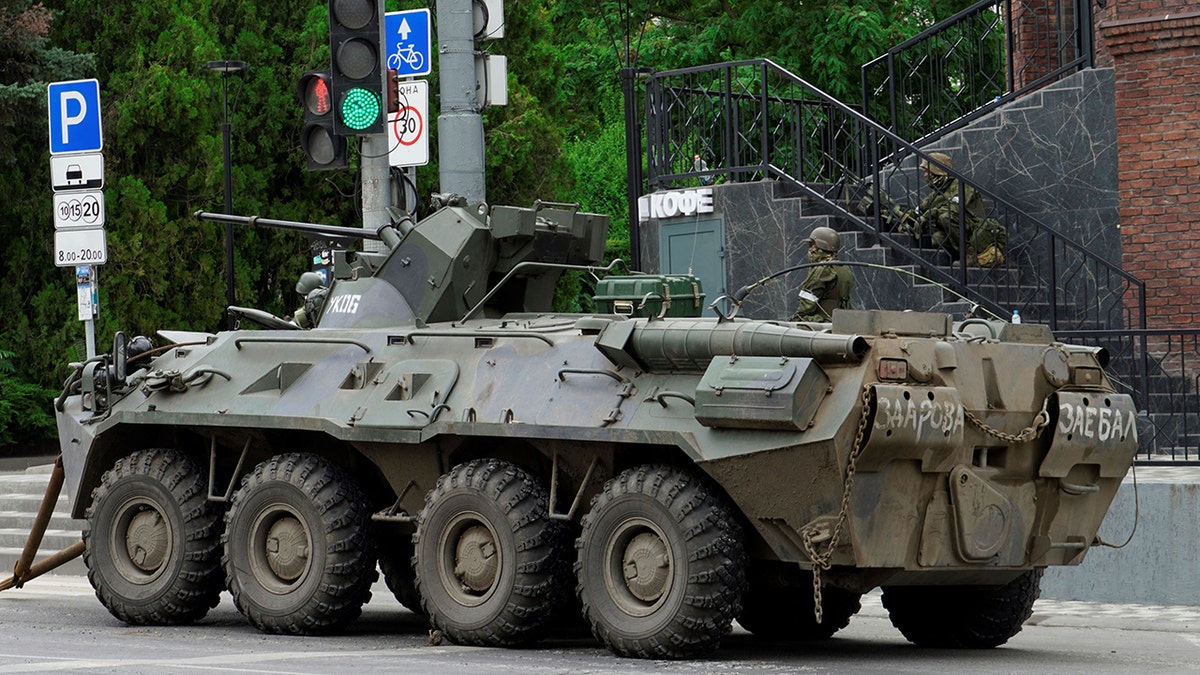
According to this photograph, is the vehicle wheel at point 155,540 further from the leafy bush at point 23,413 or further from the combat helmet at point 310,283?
the leafy bush at point 23,413

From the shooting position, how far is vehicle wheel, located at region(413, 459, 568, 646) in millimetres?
11633

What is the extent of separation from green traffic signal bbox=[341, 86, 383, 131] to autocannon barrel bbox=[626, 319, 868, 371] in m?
4.00

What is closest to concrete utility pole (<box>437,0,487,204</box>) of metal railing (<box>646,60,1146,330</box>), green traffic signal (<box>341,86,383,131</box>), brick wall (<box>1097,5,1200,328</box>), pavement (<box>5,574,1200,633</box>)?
green traffic signal (<box>341,86,383,131</box>)

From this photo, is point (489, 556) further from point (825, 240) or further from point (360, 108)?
point (360, 108)

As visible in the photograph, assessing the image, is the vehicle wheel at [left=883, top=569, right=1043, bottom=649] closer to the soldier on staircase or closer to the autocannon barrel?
the autocannon barrel

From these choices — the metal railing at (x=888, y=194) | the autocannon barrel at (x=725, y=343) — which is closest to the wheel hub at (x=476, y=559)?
the autocannon barrel at (x=725, y=343)

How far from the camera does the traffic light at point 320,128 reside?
48.1ft

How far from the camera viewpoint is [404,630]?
1343 centimetres

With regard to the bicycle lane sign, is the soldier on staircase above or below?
below

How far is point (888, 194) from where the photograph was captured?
19891 mm

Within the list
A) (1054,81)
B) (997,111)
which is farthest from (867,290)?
(1054,81)

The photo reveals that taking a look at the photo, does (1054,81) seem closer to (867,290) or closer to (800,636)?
(867,290)

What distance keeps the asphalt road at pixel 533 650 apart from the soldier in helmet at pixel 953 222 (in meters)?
4.89

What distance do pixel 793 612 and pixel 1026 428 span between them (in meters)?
2.25
